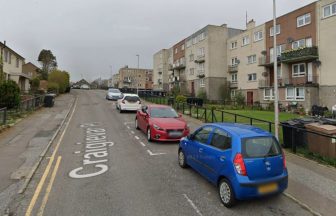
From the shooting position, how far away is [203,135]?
721 cm

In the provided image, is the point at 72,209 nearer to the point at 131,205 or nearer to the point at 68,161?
the point at 131,205

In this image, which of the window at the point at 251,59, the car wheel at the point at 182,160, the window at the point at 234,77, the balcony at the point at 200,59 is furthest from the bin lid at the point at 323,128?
the balcony at the point at 200,59

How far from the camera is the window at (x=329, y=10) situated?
28.4 m

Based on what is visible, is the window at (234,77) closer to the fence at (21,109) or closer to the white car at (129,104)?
the white car at (129,104)

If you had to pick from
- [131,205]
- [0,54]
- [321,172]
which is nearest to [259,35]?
[0,54]

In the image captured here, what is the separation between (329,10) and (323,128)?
25.2m

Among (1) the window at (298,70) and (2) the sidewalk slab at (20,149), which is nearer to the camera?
(2) the sidewalk slab at (20,149)

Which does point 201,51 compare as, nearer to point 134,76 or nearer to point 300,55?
point 300,55

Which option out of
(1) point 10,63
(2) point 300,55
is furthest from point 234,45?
(1) point 10,63

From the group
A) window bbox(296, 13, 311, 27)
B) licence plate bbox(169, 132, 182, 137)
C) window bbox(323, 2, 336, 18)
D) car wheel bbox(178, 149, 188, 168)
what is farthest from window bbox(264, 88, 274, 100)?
car wheel bbox(178, 149, 188, 168)

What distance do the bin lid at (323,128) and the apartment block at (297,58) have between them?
70.2 ft

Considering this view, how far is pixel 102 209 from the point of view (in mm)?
5441

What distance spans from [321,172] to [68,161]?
751 centimetres

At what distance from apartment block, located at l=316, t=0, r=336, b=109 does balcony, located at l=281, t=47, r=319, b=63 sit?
740 millimetres
